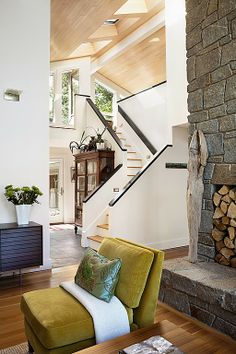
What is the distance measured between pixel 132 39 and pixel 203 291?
637 cm

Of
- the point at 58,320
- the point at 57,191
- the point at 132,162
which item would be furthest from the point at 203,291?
the point at 57,191

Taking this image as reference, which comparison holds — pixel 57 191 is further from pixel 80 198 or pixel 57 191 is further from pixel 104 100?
pixel 104 100

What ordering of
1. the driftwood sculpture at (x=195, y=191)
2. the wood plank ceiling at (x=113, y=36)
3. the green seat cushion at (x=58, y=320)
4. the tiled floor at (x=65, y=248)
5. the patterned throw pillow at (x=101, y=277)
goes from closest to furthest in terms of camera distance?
the green seat cushion at (x=58, y=320), the patterned throw pillow at (x=101, y=277), the driftwood sculpture at (x=195, y=191), the tiled floor at (x=65, y=248), the wood plank ceiling at (x=113, y=36)

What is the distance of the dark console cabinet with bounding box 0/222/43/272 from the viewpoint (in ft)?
11.5

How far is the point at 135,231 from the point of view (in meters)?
5.12

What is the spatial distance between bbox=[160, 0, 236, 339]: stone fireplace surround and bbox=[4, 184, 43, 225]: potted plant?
6.44ft

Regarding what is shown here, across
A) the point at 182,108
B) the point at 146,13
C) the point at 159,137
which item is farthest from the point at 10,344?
the point at 146,13

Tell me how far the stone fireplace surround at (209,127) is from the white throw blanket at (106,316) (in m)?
1.06

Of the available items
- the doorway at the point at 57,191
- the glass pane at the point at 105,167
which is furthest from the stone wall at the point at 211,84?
the doorway at the point at 57,191

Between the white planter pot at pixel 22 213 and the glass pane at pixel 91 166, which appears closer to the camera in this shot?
the white planter pot at pixel 22 213

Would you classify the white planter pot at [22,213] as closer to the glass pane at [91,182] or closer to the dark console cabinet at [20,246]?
the dark console cabinet at [20,246]

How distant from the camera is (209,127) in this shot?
334 centimetres

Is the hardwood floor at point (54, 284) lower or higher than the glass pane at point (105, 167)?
lower

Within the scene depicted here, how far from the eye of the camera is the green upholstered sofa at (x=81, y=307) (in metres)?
1.74
